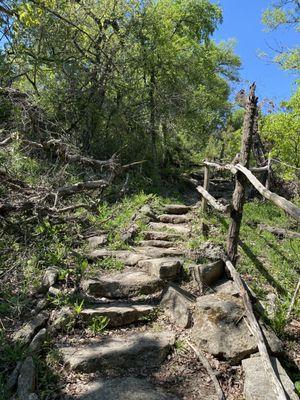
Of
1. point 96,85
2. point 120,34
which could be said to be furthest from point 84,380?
point 120,34

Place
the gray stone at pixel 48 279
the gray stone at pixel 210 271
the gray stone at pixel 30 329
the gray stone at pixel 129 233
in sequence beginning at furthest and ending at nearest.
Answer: the gray stone at pixel 129 233
the gray stone at pixel 210 271
the gray stone at pixel 48 279
the gray stone at pixel 30 329

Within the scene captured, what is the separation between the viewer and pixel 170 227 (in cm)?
753

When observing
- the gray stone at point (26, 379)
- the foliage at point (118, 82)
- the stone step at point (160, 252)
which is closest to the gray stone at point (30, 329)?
the gray stone at point (26, 379)

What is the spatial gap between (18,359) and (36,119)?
4688mm

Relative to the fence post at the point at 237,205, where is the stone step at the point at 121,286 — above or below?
below

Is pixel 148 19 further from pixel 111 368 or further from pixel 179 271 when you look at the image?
pixel 111 368

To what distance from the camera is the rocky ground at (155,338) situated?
343 cm

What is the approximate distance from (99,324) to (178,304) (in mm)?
911

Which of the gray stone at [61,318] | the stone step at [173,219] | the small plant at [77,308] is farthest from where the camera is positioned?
the stone step at [173,219]

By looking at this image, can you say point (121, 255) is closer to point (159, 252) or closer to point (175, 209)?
point (159, 252)

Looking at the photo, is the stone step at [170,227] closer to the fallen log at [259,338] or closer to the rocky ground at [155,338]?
the rocky ground at [155,338]

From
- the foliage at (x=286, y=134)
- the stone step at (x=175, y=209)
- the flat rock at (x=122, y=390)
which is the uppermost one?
the foliage at (x=286, y=134)

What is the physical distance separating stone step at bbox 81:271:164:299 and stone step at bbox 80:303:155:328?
0.27 meters

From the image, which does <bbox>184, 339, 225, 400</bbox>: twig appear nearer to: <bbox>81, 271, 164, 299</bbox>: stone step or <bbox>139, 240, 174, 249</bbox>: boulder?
<bbox>81, 271, 164, 299</bbox>: stone step
